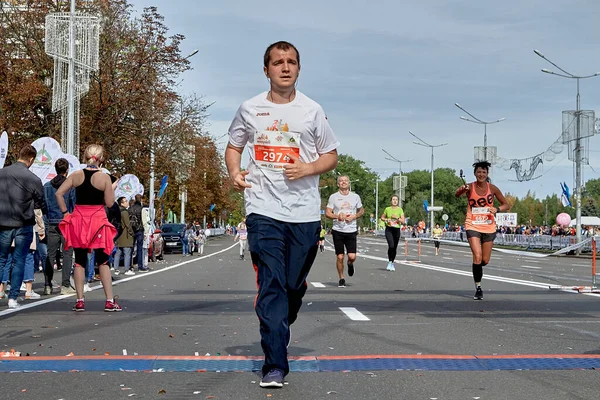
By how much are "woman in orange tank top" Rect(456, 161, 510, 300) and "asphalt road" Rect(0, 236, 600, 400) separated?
2.22ft

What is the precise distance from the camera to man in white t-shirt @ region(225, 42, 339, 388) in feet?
18.3

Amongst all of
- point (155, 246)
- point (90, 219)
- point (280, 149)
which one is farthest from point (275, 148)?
point (155, 246)

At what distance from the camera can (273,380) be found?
5289 mm

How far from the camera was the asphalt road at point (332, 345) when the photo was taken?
17.4 ft

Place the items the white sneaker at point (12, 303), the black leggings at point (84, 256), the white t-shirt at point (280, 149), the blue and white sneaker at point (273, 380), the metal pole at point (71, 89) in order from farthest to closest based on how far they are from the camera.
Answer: the metal pole at point (71, 89) → the white sneaker at point (12, 303) → the black leggings at point (84, 256) → the white t-shirt at point (280, 149) → the blue and white sneaker at point (273, 380)

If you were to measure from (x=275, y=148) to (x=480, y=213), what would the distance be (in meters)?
7.78

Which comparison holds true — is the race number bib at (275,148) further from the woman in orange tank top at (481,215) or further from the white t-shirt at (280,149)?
the woman in orange tank top at (481,215)

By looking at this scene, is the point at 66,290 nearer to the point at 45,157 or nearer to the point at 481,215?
the point at 45,157

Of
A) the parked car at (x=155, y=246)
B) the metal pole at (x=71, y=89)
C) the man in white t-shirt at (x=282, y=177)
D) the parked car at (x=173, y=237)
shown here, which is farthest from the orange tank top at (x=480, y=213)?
the parked car at (x=173, y=237)

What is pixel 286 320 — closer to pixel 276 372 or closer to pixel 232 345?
pixel 276 372

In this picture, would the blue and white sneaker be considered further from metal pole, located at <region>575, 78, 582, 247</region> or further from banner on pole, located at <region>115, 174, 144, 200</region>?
metal pole, located at <region>575, 78, 582, 247</region>

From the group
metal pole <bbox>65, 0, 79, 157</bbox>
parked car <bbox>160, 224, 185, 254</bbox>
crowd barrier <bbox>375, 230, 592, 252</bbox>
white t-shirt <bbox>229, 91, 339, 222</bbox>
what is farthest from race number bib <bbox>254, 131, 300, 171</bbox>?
crowd barrier <bbox>375, 230, 592, 252</bbox>

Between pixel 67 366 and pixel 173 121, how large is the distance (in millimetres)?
33786

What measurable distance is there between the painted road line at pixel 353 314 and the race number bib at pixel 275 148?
3.94 meters
